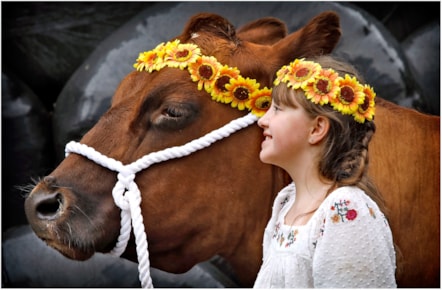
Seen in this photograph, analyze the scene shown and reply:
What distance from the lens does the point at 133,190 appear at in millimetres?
2346

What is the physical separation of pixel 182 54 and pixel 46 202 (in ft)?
2.03

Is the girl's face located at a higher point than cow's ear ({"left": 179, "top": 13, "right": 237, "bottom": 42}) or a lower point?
lower

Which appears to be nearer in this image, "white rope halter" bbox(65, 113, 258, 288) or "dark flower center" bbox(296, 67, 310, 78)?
"dark flower center" bbox(296, 67, 310, 78)

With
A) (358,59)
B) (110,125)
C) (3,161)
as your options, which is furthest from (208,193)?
(3,161)

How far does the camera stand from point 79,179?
92.7 inches

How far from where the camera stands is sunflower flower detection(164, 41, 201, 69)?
2471 millimetres

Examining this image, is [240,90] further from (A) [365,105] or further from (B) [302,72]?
(A) [365,105]

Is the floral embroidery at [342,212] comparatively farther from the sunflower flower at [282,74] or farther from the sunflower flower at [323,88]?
the sunflower flower at [282,74]

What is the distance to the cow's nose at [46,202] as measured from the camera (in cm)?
232

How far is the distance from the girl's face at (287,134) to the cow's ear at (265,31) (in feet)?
2.15

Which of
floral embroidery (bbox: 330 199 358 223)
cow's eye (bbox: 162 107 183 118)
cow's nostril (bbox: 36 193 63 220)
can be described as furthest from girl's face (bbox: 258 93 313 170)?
cow's nostril (bbox: 36 193 63 220)

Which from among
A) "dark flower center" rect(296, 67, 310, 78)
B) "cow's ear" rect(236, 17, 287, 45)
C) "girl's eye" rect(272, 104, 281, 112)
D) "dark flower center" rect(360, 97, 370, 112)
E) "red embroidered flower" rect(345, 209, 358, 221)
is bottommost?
"red embroidered flower" rect(345, 209, 358, 221)

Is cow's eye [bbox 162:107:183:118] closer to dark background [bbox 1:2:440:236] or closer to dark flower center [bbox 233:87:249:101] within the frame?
dark flower center [bbox 233:87:249:101]

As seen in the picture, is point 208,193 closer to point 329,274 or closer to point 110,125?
point 110,125
